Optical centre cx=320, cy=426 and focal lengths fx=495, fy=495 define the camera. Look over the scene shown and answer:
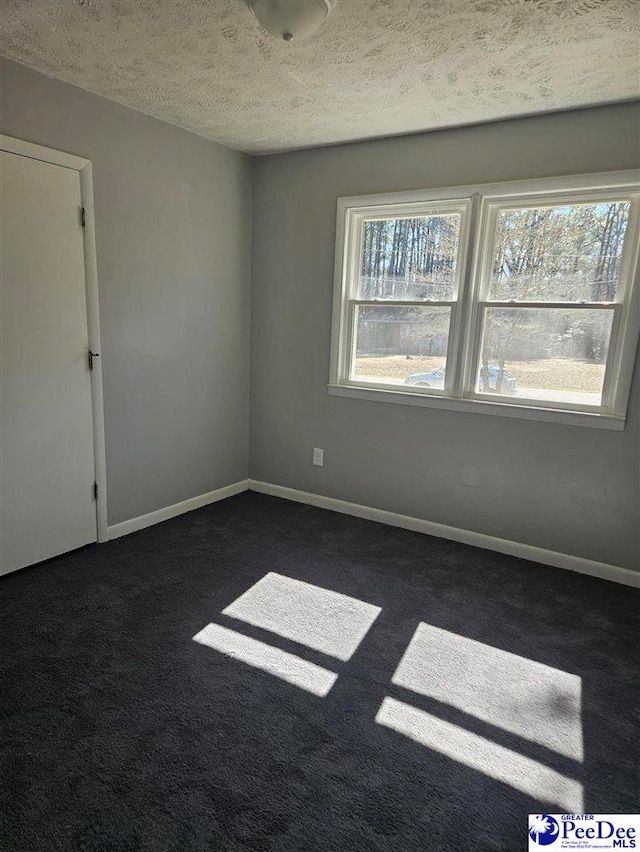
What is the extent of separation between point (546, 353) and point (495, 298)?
0.46 m

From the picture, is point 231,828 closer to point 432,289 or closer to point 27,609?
point 27,609

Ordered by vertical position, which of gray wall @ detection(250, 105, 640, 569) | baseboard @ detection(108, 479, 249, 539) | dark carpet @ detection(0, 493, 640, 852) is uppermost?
gray wall @ detection(250, 105, 640, 569)

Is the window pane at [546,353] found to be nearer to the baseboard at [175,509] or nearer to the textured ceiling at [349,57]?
the textured ceiling at [349,57]

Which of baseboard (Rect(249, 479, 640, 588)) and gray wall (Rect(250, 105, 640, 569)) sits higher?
gray wall (Rect(250, 105, 640, 569))

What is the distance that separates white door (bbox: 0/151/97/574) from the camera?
248 cm

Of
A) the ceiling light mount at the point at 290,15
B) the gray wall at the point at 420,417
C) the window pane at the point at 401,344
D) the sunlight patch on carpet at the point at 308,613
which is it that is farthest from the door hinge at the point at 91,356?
the ceiling light mount at the point at 290,15

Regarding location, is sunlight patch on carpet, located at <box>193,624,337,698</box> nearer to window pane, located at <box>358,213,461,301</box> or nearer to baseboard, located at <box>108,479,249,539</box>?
baseboard, located at <box>108,479,249,539</box>

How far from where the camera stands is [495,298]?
10.0 ft

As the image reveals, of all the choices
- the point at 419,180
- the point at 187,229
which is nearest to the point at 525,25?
the point at 419,180

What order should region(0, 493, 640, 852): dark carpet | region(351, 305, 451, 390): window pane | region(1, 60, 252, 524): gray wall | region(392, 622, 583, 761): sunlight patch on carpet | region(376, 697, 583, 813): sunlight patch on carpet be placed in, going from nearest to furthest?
region(0, 493, 640, 852): dark carpet < region(376, 697, 583, 813): sunlight patch on carpet < region(392, 622, 583, 761): sunlight patch on carpet < region(1, 60, 252, 524): gray wall < region(351, 305, 451, 390): window pane

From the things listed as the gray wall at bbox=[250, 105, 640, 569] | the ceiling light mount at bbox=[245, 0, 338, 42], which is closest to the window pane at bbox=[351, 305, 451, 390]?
the gray wall at bbox=[250, 105, 640, 569]

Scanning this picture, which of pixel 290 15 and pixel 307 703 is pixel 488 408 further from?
pixel 290 15

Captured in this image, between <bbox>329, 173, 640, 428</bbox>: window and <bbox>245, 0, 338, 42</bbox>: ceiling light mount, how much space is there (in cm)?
151

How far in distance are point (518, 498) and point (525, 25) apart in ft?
7.76
